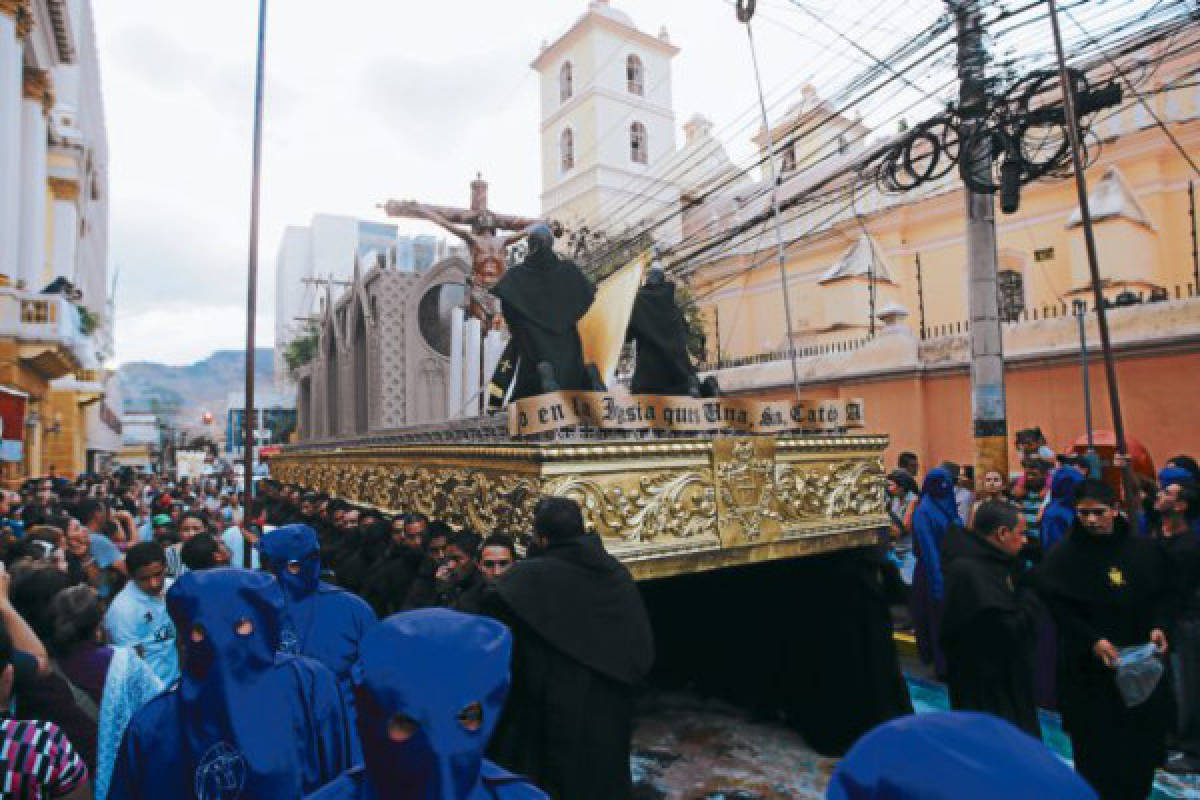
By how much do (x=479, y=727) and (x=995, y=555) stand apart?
3.23 meters

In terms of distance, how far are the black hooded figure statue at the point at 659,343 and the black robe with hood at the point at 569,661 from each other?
2297 mm

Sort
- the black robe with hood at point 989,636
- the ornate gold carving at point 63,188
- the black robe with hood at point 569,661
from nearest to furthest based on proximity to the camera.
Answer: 1. the black robe with hood at point 569,661
2. the black robe with hood at point 989,636
3. the ornate gold carving at point 63,188

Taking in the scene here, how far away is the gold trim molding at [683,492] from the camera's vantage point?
3.91m

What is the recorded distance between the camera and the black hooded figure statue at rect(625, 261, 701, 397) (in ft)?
17.8

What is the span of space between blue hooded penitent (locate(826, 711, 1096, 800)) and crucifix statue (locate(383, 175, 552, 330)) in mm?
9305

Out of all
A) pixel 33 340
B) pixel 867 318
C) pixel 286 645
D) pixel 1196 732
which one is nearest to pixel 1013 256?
pixel 867 318

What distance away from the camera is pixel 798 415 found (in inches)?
200

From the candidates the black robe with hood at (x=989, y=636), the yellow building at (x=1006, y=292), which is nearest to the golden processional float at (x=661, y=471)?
the black robe with hood at (x=989, y=636)

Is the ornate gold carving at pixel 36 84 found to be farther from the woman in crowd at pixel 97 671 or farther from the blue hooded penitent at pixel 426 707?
the blue hooded penitent at pixel 426 707

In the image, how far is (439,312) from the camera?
11609 millimetres

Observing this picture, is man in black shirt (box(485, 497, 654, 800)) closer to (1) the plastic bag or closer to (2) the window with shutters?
(1) the plastic bag

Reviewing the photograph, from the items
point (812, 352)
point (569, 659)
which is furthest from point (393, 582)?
point (812, 352)

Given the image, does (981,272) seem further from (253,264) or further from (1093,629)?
(253,264)

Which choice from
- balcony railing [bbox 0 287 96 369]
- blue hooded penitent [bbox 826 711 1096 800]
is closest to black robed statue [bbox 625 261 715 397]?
blue hooded penitent [bbox 826 711 1096 800]
